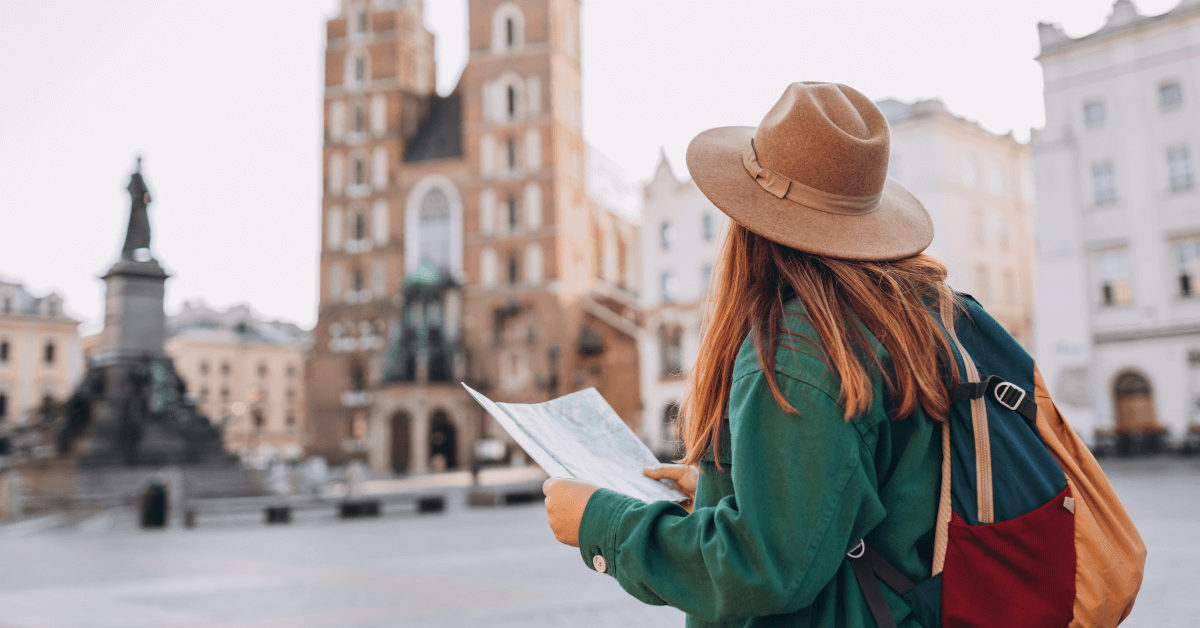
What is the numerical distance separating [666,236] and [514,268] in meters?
11.0

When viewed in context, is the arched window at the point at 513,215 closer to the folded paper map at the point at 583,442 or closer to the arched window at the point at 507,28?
the arched window at the point at 507,28

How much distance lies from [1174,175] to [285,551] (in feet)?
88.8

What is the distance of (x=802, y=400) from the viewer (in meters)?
1.40

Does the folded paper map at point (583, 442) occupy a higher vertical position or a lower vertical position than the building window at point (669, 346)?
lower

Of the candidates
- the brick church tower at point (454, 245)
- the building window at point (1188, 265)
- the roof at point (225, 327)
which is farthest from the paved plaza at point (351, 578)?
the roof at point (225, 327)

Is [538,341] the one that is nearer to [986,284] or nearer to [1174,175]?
[986,284]

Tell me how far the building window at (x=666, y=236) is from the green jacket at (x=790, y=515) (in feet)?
128

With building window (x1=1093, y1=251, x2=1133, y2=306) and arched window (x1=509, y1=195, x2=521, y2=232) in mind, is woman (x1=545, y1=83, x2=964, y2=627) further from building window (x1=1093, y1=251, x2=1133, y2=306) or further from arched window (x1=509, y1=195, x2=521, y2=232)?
arched window (x1=509, y1=195, x2=521, y2=232)

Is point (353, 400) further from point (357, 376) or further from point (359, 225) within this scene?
point (359, 225)

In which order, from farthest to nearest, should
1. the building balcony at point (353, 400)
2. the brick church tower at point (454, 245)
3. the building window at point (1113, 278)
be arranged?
the building balcony at point (353, 400) → the brick church tower at point (454, 245) → the building window at point (1113, 278)

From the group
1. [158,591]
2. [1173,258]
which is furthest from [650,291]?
[158,591]

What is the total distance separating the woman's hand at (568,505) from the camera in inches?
62.6

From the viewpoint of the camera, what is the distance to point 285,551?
11.5 m

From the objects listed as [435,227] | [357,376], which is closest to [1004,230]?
[435,227]
